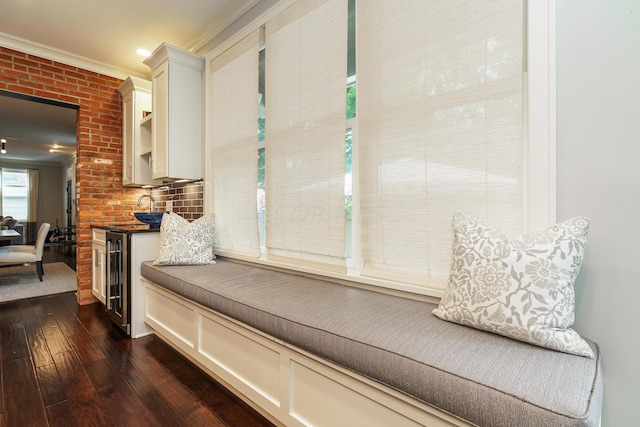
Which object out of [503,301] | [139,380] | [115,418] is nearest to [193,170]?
[139,380]

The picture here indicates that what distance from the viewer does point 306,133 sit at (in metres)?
2.09

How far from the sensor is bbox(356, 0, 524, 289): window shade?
1309mm

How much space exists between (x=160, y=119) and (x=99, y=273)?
176 centimetres

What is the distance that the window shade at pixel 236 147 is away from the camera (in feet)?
8.34

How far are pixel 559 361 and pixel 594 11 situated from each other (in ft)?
4.05

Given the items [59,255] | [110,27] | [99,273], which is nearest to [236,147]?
[110,27]

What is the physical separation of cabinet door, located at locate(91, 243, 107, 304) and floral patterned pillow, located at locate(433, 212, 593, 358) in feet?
11.0

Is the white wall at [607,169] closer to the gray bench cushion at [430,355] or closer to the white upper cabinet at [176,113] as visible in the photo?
the gray bench cushion at [430,355]

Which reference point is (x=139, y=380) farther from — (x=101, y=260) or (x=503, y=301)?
(x=503, y=301)

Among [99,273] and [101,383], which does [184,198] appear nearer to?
[99,273]

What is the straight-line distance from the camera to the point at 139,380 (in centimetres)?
195

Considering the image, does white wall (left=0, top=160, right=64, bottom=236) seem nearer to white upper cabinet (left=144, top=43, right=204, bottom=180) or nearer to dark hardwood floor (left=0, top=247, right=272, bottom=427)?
dark hardwood floor (left=0, top=247, right=272, bottom=427)

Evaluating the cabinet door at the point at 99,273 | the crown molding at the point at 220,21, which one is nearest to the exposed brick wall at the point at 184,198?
the cabinet door at the point at 99,273

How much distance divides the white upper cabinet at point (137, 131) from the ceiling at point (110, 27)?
32 centimetres
